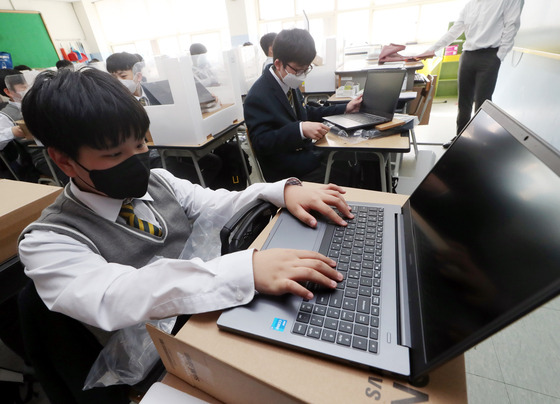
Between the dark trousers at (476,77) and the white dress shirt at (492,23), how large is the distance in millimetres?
66

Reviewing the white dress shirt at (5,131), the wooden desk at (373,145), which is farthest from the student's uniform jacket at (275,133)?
the white dress shirt at (5,131)

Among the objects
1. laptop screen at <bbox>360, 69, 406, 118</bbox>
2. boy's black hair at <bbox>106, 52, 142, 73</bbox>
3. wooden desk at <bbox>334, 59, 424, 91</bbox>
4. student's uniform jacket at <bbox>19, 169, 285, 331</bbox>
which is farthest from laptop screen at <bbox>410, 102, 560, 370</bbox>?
boy's black hair at <bbox>106, 52, 142, 73</bbox>

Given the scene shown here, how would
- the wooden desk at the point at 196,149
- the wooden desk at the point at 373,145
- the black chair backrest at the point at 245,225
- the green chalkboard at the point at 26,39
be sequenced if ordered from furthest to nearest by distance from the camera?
the green chalkboard at the point at 26,39, the wooden desk at the point at 196,149, the wooden desk at the point at 373,145, the black chair backrest at the point at 245,225

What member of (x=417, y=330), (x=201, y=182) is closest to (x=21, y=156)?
(x=201, y=182)

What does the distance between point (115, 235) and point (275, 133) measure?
101 centimetres

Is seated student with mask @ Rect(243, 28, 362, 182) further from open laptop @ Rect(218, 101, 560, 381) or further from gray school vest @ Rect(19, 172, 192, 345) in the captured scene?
open laptop @ Rect(218, 101, 560, 381)

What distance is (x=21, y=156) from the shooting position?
2559 millimetres

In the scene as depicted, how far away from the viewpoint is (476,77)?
276 cm

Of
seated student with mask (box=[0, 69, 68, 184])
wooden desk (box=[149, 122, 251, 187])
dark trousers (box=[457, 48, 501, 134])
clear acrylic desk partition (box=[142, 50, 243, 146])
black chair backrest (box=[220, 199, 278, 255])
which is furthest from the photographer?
dark trousers (box=[457, 48, 501, 134])

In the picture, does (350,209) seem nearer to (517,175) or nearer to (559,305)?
(517,175)

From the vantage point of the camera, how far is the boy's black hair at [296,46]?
4.67 ft

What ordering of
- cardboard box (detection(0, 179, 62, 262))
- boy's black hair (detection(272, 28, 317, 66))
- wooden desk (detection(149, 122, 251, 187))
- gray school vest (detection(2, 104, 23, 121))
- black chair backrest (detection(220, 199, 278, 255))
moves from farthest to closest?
gray school vest (detection(2, 104, 23, 121)), wooden desk (detection(149, 122, 251, 187)), boy's black hair (detection(272, 28, 317, 66)), cardboard box (detection(0, 179, 62, 262)), black chair backrest (detection(220, 199, 278, 255))

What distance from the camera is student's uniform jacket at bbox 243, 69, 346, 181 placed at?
1446 millimetres

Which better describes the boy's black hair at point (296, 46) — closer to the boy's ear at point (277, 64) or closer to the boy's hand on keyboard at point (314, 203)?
the boy's ear at point (277, 64)
